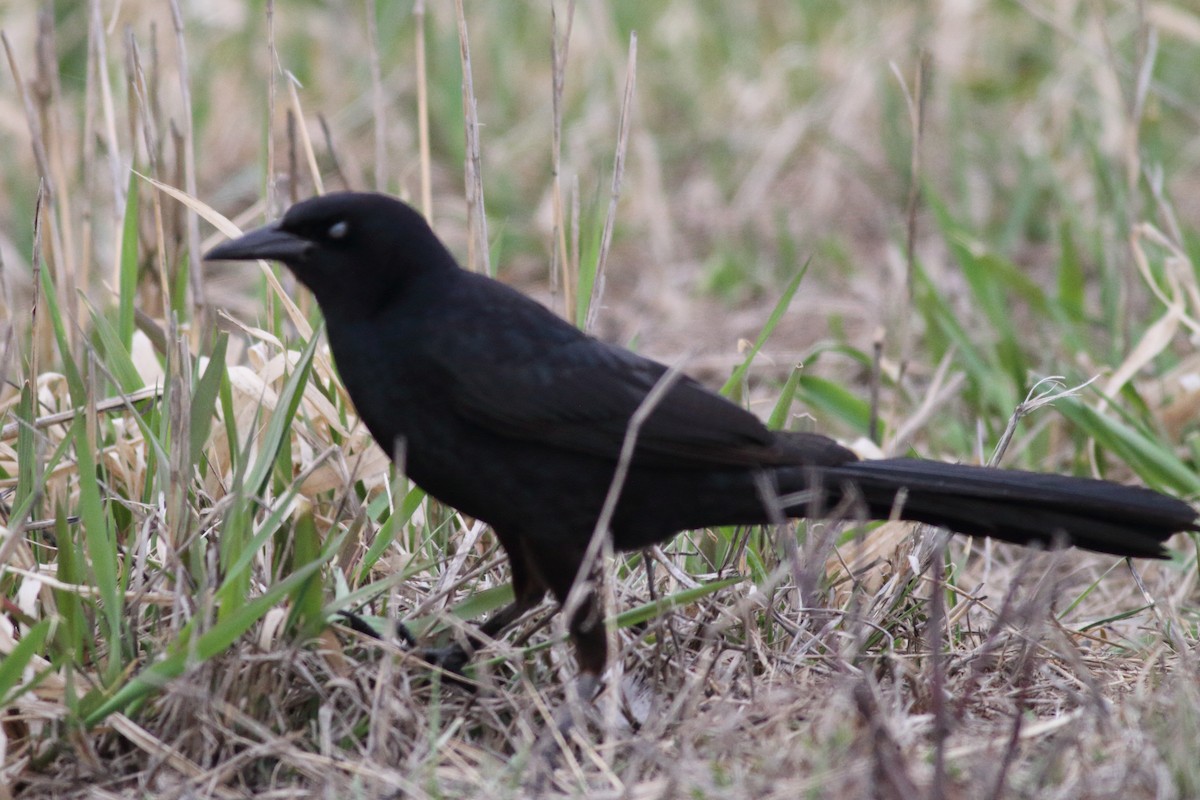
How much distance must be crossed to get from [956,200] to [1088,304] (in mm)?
963

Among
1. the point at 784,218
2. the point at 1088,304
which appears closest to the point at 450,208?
the point at 784,218

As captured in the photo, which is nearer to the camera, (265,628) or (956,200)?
(265,628)

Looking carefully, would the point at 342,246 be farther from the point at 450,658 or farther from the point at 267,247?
the point at 450,658

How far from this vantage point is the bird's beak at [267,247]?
2.52 m

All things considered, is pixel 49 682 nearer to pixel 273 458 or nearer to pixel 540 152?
pixel 273 458

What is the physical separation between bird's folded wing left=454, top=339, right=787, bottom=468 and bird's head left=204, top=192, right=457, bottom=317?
26cm

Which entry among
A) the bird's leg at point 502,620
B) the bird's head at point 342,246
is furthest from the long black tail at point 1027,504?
the bird's head at point 342,246

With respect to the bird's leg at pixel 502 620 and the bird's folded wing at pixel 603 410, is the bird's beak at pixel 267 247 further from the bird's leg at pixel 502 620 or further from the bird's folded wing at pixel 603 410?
the bird's leg at pixel 502 620

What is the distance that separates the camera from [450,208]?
6.04m

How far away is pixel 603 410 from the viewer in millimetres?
2592

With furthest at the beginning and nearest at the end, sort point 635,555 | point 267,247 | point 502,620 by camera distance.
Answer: point 635,555 → point 502,620 → point 267,247

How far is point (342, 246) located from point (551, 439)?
51 cm

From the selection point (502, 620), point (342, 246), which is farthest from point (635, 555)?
point (342, 246)

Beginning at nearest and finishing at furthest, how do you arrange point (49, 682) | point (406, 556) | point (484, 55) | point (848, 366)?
1. point (49, 682)
2. point (406, 556)
3. point (848, 366)
4. point (484, 55)
